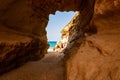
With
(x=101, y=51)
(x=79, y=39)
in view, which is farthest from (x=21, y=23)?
(x=101, y=51)

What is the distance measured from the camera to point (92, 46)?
12.3 ft

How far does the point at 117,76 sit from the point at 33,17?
4.68 metres

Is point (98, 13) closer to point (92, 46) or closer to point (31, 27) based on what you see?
point (92, 46)

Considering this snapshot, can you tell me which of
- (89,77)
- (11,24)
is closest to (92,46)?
(89,77)

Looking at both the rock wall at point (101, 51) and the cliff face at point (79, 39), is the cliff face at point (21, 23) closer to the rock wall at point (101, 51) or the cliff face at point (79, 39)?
the cliff face at point (79, 39)

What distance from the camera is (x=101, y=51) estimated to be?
11.3 feet

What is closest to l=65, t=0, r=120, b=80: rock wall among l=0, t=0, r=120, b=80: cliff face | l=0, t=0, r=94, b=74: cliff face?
l=0, t=0, r=120, b=80: cliff face

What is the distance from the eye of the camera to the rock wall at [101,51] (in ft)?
9.53

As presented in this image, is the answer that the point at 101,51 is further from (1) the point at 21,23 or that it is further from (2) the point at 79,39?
(1) the point at 21,23

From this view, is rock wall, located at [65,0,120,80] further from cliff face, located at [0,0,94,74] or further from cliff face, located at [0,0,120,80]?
cliff face, located at [0,0,94,74]

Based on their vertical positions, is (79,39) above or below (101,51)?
above

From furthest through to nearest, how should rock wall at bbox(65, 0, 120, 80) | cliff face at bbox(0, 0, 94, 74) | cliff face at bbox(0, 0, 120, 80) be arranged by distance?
1. cliff face at bbox(0, 0, 94, 74)
2. cliff face at bbox(0, 0, 120, 80)
3. rock wall at bbox(65, 0, 120, 80)

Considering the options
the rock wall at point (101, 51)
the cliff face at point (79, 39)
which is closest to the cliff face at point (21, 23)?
the cliff face at point (79, 39)

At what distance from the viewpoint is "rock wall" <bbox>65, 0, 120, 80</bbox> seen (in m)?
2.91
